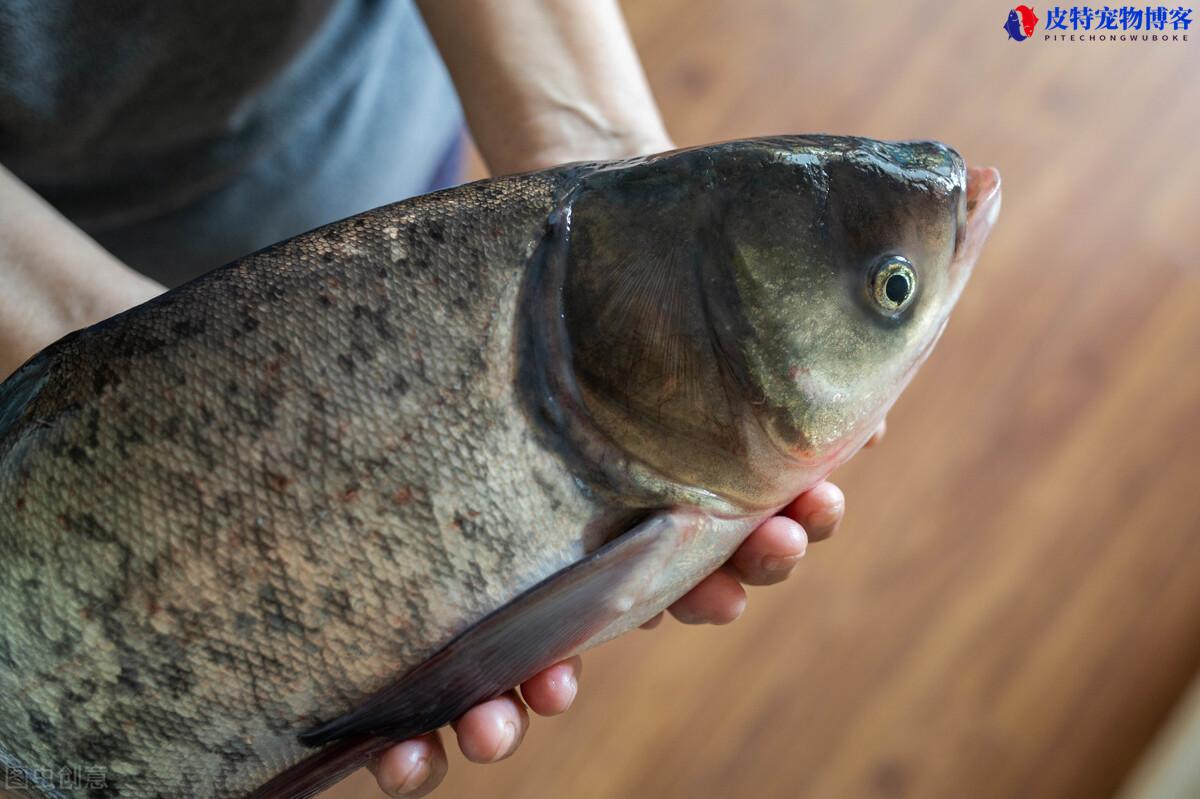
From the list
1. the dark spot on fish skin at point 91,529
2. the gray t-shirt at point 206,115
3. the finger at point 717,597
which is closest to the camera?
the dark spot on fish skin at point 91,529

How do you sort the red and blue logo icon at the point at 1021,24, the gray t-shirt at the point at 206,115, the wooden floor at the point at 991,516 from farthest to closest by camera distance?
1. the red and blue logo icon at the point at 1021,24
2. the wooden floor at the point at 991,516
3. the gray t-shirt at the point at 206,115

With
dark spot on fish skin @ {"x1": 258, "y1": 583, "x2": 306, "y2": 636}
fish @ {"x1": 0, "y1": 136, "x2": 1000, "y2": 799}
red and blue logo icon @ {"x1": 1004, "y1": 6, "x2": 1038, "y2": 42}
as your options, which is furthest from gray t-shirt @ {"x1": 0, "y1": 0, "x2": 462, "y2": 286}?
red and blue logo icon @ {"x1": 1004, "y1": 6, "x2": 1038, "y2": 42}

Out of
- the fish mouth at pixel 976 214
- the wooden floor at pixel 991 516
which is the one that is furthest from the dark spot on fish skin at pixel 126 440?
the wooden floor at pixel 991 516

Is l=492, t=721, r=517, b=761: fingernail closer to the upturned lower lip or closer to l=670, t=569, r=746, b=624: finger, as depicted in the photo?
l=670, t=569, r=746, b=624: finger

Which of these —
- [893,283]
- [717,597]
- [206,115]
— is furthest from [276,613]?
[206,115]

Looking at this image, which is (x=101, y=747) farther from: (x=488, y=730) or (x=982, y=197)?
(x=982, y=197)

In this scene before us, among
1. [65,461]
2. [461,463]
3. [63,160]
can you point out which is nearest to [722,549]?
[461,463]

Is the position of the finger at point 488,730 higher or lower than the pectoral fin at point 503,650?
lower

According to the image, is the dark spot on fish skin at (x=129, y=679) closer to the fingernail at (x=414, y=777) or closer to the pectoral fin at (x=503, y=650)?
the pectoral fin at (x=503, y=650)

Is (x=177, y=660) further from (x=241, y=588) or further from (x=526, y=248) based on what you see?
(x=526, y=248)
